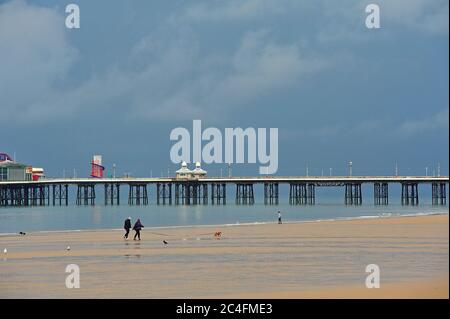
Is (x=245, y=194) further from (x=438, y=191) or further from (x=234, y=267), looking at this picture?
(x=234, y=267)

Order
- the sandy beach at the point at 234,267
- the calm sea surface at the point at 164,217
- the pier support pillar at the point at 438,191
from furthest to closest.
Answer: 1. the pier support pillar at the point at 438,191
2. the calm sea surface at the point at 164,217
3. the sandy beach at the point at 234,267

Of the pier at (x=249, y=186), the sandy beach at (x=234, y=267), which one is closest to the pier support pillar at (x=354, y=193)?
the pier at (x=249, y=186)

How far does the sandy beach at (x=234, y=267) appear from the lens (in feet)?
50.8

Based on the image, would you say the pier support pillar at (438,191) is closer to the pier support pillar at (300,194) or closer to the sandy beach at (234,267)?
the pier support pillar at (300,194)

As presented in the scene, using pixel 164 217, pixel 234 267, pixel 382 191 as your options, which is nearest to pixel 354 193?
pixel 382 191

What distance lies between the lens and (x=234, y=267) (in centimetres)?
1958

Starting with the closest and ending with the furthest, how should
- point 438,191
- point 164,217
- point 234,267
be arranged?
point 234,267
point 164,217
point 438,191

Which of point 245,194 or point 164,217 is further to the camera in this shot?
point 245,194

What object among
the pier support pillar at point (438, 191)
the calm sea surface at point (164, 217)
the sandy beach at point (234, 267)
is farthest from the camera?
the pier support pillar at point (438, 191)
